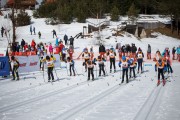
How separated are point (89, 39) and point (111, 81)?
87.1ft

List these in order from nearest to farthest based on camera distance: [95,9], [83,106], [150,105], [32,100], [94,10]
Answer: [83,106]
[150,105]
[32,100]
[95,9]
[94,10]

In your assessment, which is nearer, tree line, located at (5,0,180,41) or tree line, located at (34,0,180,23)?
tree line, located at (5,0,180,41)

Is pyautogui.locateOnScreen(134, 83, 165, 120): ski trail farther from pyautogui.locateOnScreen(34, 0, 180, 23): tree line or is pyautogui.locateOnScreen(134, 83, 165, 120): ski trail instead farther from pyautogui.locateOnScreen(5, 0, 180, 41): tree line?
pyautogui.locateOnScreen(5, 0, 180, 41): tree line

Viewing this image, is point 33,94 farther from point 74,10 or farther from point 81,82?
point 74,10

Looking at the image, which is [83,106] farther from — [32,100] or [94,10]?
[94,10]

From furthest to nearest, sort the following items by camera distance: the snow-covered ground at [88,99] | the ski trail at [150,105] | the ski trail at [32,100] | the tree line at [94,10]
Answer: the tree line at [94,10] < the ski trail at [32,100] < the snow-covered ground at [88,99] < the ski trail at [150,105]

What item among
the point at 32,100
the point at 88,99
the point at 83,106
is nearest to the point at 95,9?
the point at 88,99

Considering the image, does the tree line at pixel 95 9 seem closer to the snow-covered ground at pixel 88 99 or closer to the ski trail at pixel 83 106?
the snow-covered ground at pixel 88 99

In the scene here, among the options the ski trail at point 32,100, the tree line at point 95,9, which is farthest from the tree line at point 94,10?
the ski trail at point 32,100

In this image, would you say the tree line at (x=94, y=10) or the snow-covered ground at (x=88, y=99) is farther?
the tree line at (x=94, y=10)

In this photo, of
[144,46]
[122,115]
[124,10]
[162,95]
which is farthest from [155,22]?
[122,115]

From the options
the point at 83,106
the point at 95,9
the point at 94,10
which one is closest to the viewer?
the point at 83,106

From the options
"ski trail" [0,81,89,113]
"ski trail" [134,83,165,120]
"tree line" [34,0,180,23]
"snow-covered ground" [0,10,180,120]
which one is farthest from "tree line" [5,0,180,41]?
"ski trail" [134,83,165,120]

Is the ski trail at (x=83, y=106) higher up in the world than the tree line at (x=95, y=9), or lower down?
lower down
